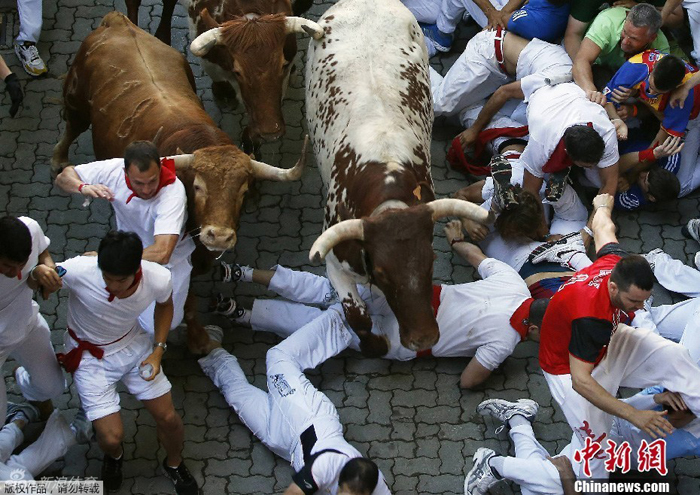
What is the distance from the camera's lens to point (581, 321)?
18.5 ft

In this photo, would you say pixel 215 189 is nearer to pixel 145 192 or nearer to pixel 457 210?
pixel 145 192

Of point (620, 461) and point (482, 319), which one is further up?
point (482, 319)

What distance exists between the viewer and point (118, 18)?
7.64m

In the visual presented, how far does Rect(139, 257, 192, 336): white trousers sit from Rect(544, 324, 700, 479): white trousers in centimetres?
256

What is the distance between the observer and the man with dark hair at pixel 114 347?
5.61 m

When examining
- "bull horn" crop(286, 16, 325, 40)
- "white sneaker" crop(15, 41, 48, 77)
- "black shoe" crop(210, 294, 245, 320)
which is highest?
"bull horn" crop(286, 16, 325, 40)

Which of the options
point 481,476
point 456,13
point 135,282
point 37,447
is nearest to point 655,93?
point 456,13

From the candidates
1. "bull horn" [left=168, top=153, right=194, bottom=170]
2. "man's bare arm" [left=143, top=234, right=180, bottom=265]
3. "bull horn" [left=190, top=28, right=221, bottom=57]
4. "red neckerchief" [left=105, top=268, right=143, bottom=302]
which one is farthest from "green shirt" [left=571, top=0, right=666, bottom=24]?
"red neckerchief" [left=105, top=268, right=143, bottom=302]

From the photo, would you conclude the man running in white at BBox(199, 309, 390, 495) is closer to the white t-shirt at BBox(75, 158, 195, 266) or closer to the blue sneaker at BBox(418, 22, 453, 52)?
the white t-shirt at BBox(75, 158, 195, 266)

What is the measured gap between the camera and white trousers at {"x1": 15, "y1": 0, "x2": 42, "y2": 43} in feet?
29.2

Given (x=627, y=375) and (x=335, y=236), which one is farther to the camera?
(x=627, y=375)

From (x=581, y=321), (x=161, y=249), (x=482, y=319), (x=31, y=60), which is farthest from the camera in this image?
(x=31, y=60)

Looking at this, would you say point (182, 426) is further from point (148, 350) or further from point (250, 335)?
point (250, 335)

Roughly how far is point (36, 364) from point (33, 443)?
1.82ft
